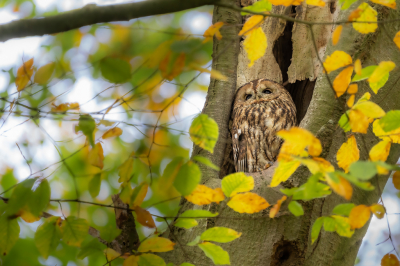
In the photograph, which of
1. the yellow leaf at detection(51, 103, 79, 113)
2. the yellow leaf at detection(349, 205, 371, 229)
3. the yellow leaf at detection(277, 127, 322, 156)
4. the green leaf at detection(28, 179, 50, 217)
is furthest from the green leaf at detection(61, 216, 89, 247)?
the yellow leaf at detection(349, 205, 371, 229)

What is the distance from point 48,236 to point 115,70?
648 mm

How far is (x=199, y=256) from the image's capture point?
1657mm

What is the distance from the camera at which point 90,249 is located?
1283 millimetres

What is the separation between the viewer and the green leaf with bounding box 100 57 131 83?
1088mm

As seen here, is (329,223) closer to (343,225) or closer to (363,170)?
(343,225)

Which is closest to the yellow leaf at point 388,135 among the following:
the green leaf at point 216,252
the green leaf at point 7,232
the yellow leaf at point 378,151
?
the yellow leaf at point 378,151

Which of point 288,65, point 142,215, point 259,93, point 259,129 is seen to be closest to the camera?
point 142,215

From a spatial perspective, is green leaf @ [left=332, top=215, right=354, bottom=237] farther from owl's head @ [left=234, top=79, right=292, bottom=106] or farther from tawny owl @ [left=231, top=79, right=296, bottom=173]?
owl's head @ [left=234, top=79, right=292, bottom=106]

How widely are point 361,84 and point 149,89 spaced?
1105 mm

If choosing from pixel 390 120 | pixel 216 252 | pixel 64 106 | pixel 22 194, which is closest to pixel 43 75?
pixel 64 106

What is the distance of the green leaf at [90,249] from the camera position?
1.27m

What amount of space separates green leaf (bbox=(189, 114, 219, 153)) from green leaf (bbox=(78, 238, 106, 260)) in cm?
55

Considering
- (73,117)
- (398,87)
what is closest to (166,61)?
(73,117)

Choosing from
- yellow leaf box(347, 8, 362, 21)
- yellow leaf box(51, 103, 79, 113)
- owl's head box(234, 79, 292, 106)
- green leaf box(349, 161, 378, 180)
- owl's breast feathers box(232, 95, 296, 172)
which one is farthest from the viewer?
owl's head box(234, 79, 292, 106)
